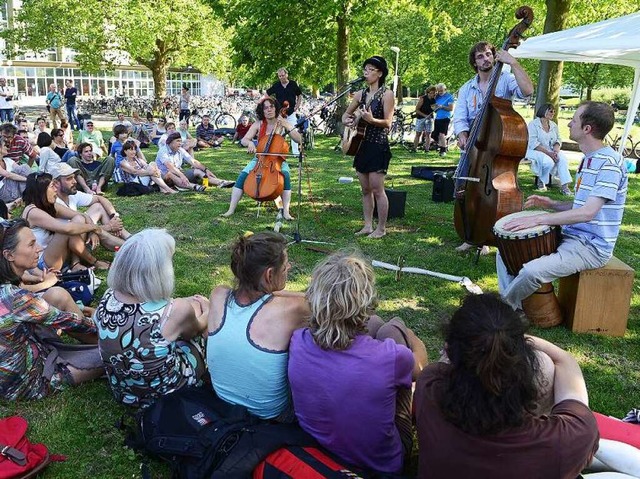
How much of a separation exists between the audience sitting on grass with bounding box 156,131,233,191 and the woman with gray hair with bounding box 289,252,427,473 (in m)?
7.17

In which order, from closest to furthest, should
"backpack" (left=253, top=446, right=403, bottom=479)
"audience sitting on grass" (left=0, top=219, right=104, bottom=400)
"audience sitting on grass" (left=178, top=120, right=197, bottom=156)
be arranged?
"backpack" (left=253, top=446, right=403, bottom=479) < "audience sitting on grass" (left=0, top=219, right=104, bottom=400) < "audience sitting on grass" (left=178, top=120, right=197, bottom=156)

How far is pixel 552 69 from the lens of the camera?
11.6 meters

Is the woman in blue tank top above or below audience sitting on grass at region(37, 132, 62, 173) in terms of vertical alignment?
below

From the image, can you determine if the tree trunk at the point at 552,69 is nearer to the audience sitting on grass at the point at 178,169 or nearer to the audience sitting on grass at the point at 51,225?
the audience sitting on grass at the point at 178,169

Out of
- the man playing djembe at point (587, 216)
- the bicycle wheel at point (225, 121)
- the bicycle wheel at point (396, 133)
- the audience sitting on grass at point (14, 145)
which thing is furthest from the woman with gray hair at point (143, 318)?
the bicycle wheel at point (225, 121)

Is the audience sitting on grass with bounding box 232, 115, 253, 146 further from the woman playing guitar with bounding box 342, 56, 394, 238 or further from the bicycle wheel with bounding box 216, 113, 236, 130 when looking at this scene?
the woman playing guitar with bounding box 342, 56, 394, 238

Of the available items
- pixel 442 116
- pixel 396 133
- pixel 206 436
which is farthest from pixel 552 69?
pixel 206 436

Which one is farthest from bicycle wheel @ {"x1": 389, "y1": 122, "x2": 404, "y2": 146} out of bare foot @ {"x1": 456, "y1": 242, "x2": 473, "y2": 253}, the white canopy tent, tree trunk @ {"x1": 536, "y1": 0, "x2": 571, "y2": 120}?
bare foot @ {"x1": 456, "y1": 242, "x2": 473, "y2": 253}

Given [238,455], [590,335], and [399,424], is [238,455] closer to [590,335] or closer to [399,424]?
[399,424]

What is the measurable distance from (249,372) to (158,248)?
2.68ft

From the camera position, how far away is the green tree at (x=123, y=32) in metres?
22.8

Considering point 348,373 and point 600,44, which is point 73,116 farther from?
point 348,373

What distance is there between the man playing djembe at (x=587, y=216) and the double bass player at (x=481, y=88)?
1.23 m

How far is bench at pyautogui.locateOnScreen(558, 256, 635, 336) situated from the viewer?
401 cm
